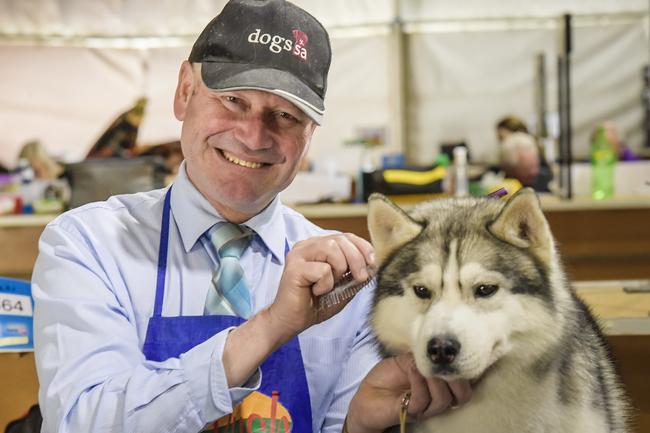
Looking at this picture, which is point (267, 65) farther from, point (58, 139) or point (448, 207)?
point (58, 139)

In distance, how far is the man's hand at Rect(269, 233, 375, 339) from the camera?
1122 mm

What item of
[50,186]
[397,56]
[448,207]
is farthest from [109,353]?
[397,56]

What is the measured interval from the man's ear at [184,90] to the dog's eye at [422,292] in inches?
24.7

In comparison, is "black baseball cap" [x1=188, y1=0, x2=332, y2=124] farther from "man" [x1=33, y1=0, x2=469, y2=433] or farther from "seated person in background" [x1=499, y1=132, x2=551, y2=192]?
"seated person in background" [x1=499, y1=132, x2=551, y2=192]

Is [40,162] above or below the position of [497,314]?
above

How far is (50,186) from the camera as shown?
4.66 m

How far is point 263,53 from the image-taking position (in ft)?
4.43

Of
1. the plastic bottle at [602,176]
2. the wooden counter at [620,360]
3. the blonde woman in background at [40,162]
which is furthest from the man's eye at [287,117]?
the blonde woman in background at [40,162]

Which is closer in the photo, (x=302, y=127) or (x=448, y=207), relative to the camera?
(x=448, y=207)

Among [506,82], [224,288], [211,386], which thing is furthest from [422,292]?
[506,82]

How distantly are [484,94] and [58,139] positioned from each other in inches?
165

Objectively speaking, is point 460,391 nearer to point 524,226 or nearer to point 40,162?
point 524,226

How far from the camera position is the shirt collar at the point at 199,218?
4.88 feet

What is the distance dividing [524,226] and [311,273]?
320 mm
